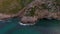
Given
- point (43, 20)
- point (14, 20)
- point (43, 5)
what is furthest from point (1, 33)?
point (43, 5)

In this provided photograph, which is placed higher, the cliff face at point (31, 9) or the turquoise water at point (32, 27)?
the cliff face at point (31, 9)

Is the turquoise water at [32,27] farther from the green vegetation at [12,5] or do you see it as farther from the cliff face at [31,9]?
the green vegetation at [12,5]

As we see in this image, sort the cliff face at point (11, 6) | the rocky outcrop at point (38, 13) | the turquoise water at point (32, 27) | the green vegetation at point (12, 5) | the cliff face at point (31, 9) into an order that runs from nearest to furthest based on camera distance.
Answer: the turquoise water at point (32, 27), the rocky outcrop at point (38, 13), the cliff face at point (31, 9), the cliff face at point (11, 6), the green vegetation at point (12, 5)

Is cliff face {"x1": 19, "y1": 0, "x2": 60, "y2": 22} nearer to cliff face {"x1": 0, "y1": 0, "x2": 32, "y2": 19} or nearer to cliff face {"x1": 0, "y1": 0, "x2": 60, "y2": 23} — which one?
cliff face {"x1": 0, "y1": 0, "x2": 60, "y2": 23}

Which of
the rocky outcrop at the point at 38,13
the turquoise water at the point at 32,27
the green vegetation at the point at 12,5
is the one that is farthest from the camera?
the green vegetation at the point at 12,5

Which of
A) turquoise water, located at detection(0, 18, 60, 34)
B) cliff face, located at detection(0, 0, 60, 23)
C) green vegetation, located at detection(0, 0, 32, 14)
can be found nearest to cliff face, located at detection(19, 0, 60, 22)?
cliff face, located at detection(0, 0, 60, 23)

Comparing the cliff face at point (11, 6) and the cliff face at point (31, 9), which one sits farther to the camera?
the cliff face at point (11, 6)

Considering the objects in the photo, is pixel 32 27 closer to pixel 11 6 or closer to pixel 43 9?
pixel 43 9

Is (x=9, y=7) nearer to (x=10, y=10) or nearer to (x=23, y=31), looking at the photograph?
(x=10, y=10)

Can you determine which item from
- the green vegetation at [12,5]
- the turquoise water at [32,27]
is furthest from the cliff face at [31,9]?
the turquoise water at [32,27]
